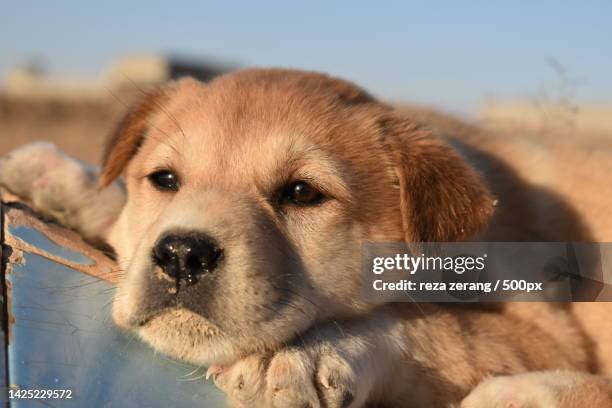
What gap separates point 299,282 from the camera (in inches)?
116

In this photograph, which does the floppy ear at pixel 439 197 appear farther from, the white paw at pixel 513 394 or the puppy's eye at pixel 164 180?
the puppy's eye at pixel 164 180

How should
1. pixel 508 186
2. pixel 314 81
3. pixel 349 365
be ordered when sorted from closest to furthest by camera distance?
pixel 349 365 → pixel 314 81 → pixel 508 186

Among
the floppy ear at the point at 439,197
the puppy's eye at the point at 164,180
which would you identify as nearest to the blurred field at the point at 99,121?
the puppy's eye at the point at 164,180

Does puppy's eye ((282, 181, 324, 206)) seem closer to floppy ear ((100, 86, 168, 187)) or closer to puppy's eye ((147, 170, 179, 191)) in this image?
puppy's eye ((147, 170, 179, 191))

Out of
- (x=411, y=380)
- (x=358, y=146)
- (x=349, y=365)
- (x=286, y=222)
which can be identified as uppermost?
(x=358, y=146)

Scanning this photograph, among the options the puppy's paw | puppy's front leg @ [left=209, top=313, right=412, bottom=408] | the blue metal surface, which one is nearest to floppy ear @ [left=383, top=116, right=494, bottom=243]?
puppy's front leg @ [left=209, top=313, right=412, bottom=408]

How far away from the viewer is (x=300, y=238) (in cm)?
308

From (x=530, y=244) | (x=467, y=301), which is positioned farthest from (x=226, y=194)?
(x=530, y=244)

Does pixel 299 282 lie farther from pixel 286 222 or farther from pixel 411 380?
pixel 411 380

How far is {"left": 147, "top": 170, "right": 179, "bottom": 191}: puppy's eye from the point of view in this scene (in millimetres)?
3381

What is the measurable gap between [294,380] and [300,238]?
2.32 feet

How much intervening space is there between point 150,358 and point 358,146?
4.25 feet

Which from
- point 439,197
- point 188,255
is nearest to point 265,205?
point 188,255

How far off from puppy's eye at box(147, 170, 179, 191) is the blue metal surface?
0.56 meters
